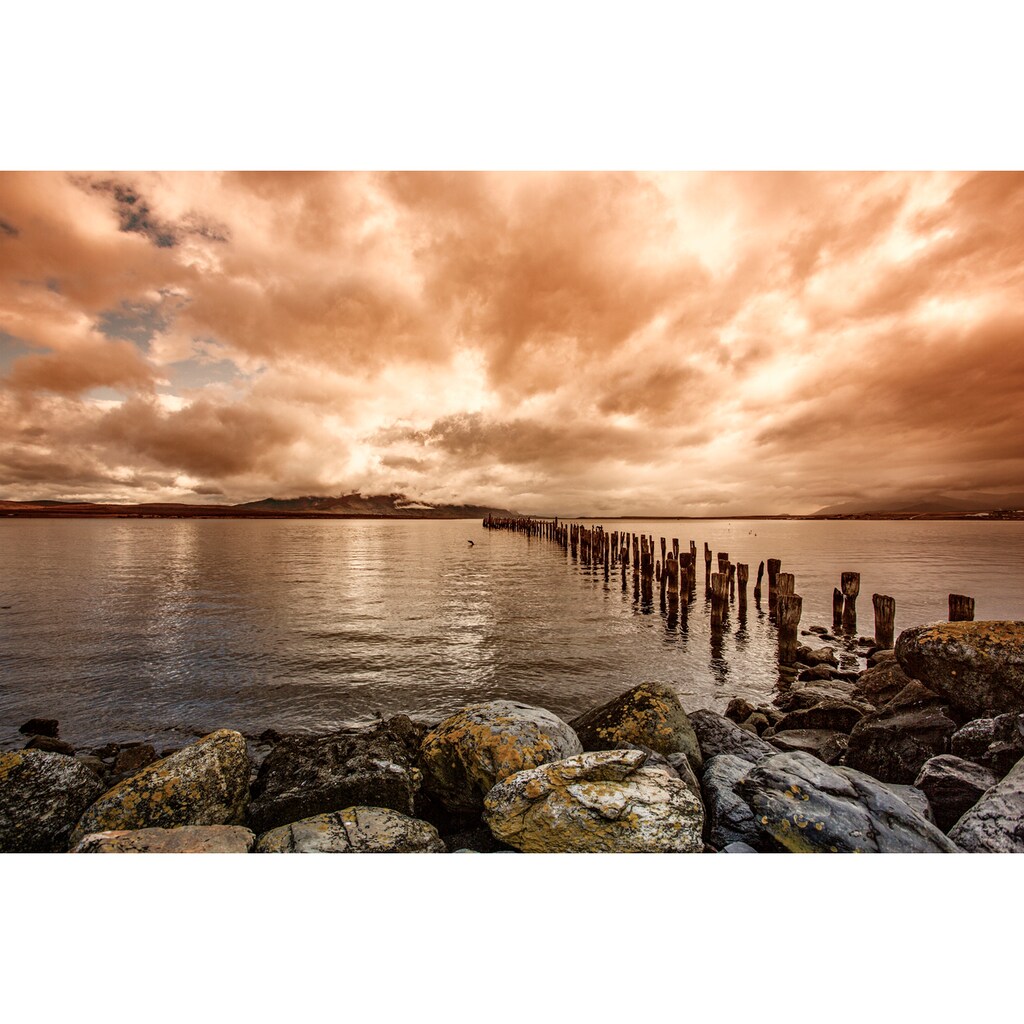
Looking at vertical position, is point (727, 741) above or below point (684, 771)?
below

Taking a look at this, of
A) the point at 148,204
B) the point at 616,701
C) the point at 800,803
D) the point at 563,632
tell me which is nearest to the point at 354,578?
the point at 563,632

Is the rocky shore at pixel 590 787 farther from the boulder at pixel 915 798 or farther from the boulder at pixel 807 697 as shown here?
the boulder at pixel 807 697

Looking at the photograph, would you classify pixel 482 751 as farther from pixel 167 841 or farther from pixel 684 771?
pixel 167 841

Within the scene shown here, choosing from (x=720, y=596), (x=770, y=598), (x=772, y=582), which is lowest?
(x=770, y=598)

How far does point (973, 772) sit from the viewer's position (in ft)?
13.7

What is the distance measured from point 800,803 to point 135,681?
37.2ft

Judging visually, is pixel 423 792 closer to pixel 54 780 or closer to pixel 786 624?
pixel 54 780

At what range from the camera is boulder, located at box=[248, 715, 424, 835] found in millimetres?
4203

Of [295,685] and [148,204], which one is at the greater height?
[148,204]

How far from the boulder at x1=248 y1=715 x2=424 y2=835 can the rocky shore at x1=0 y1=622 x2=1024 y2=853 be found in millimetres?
17

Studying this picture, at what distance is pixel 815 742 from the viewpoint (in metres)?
6.30

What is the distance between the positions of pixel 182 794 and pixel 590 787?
351 cm

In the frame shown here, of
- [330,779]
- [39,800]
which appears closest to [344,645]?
[39,800]

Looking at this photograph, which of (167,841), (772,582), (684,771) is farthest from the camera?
(772,582)
